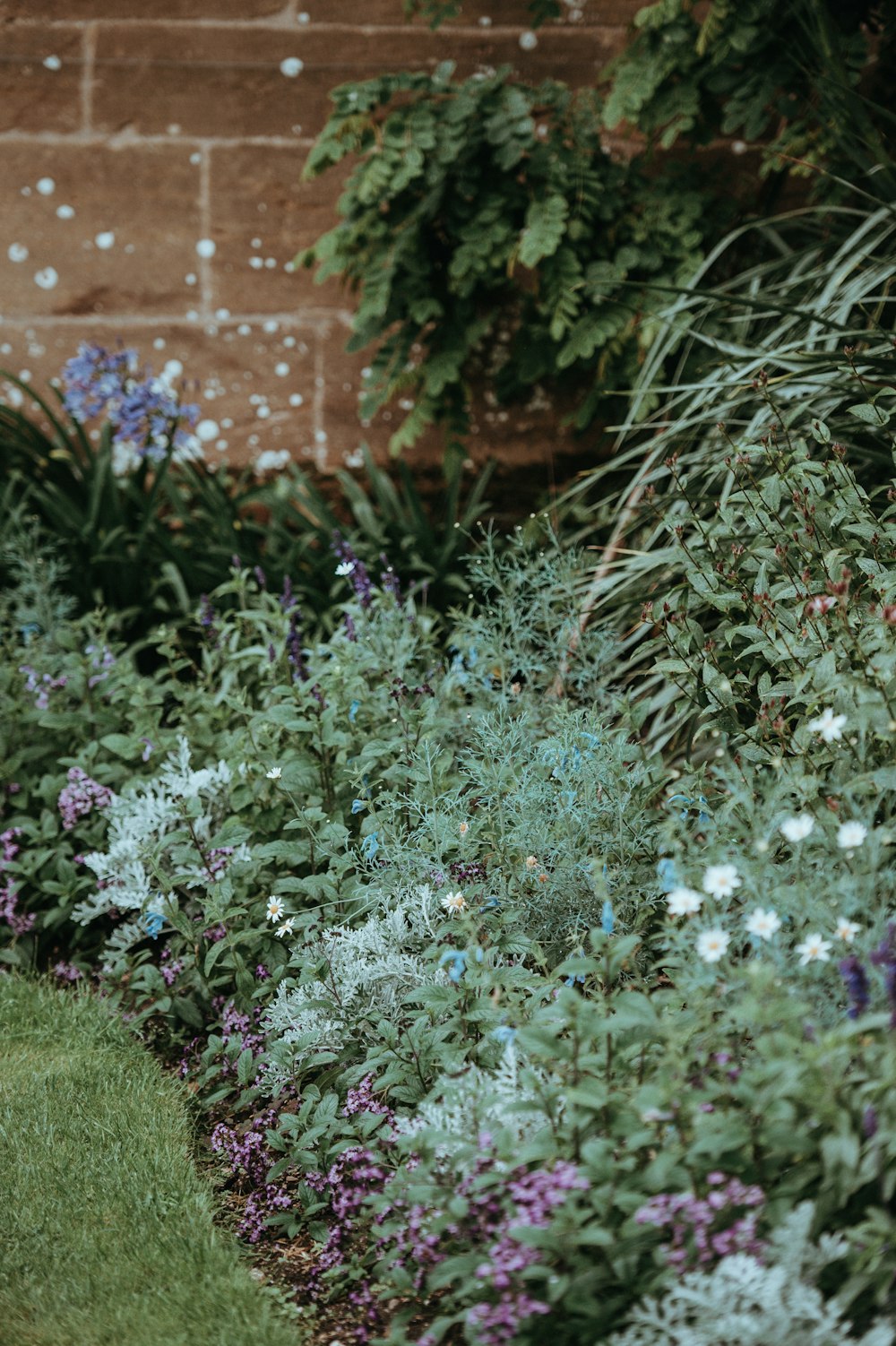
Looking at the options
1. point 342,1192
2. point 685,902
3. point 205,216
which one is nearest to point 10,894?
point 342,1192

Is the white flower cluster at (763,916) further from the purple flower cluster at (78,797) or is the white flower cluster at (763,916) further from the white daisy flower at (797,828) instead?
the purple flower cluster at (78,797)

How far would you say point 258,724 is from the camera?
2449 millimetres

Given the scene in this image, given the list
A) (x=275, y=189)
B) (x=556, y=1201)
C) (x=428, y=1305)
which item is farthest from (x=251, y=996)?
(x=275, y=189)

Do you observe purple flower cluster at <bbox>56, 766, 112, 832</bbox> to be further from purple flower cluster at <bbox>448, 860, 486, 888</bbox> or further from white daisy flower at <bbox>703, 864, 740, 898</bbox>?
white daisy flower at <bbox>703, 864, 740, 898</bbox>

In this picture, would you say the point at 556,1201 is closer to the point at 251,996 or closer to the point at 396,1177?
the point at 396,1177

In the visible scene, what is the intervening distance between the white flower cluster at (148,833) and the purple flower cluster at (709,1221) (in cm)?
121

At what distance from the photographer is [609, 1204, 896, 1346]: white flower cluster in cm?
121

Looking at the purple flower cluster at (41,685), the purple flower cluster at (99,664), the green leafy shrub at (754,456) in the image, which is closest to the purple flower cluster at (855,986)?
the green leafy shrub at (754,456)

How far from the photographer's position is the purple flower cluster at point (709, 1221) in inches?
49.9

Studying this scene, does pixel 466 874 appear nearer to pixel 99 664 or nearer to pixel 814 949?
pixel 814 949

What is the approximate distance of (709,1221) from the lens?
1.28 meters

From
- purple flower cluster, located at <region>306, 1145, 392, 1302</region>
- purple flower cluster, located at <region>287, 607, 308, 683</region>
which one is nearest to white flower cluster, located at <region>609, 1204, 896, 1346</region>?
purple flower cluster, located at <region>306, 1145, 392, 1302</region>

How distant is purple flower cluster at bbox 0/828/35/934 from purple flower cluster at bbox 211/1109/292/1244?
0.84 m

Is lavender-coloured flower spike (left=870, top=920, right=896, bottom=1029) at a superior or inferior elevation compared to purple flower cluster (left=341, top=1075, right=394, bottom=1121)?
superior
